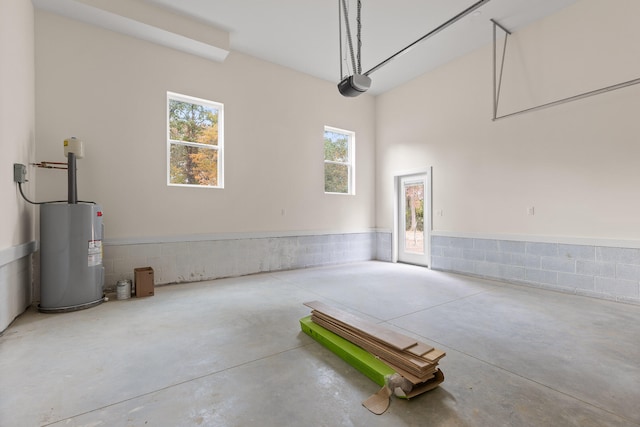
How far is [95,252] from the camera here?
366cm

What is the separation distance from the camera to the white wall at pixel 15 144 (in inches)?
111

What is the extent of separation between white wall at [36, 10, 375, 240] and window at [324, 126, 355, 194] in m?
0.26

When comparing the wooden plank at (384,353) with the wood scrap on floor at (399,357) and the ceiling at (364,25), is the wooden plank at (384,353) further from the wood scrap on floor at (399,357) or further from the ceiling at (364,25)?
the ceiling at (364,25)

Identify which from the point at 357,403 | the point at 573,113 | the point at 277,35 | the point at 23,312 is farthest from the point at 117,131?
the point at 573,113

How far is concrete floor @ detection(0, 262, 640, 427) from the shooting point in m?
1.68

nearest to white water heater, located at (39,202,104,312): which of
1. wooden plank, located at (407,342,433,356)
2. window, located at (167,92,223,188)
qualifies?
window, located at (167,92,223,188)

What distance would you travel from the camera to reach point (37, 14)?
3893mm

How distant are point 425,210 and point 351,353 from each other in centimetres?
491

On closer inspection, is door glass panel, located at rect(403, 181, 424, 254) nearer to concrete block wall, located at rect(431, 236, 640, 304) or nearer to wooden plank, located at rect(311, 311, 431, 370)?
concrete block wall, located at rect(431, 236, 640, 304)

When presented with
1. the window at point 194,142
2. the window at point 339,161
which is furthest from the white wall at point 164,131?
the window at point 339,161

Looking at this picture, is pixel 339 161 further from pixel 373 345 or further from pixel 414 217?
pixel 373 345

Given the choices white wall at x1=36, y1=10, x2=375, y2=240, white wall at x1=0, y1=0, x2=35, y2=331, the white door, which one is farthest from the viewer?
the white door

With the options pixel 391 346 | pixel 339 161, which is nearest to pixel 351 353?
pixel 391 346

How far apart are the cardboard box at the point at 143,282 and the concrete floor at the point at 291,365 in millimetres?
189
